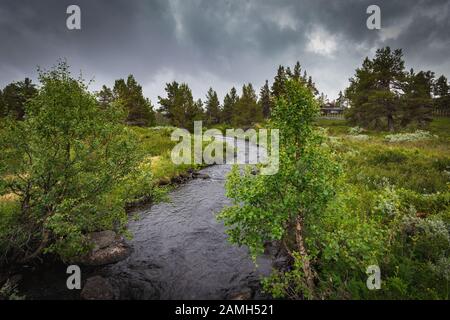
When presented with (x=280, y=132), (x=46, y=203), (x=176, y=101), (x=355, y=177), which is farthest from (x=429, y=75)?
(x=46, y=203)

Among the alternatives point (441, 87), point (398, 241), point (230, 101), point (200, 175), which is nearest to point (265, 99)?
point (230, 101)

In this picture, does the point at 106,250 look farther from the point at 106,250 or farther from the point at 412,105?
the point at 412,105

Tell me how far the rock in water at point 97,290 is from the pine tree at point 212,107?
85253mm

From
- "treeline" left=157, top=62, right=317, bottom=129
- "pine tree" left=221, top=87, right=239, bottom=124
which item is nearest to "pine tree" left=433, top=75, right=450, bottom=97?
"treeline" left=157, top=62, right=317, bottom=129

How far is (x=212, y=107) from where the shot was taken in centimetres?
9162

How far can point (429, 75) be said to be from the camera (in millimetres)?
77688

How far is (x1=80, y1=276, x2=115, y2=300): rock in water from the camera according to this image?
306 inches

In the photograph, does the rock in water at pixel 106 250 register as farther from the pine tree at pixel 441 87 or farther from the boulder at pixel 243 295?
the pine tree at pixel 441 87

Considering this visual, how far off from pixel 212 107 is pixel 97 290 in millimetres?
87320

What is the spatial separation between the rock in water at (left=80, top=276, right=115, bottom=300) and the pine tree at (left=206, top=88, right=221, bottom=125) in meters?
85.3

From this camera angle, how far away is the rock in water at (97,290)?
7766mm

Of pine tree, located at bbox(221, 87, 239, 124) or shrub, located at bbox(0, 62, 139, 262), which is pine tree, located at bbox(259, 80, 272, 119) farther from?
shrub, located at bbox(0, 62, 139, 262)

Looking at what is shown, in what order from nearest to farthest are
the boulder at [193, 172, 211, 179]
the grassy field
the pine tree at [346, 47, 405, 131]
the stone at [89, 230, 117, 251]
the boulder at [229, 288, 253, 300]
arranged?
the grassy field
the boulder at [229, 288, 253, 300]
the stone at [89, 230, 117, 251]
the boulder at [193, 172, 211, 179]
the pine tree at [346, 47, 405, 131]
